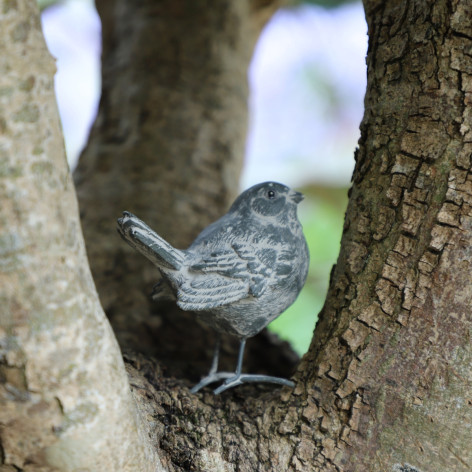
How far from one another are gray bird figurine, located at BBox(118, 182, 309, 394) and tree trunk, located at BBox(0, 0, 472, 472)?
84mm

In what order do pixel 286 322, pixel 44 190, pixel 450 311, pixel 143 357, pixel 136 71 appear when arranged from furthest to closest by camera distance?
pixel 286 322 < pixel 136 71 < pixel 143 357 < pixel 450 311 < pixel 44 190

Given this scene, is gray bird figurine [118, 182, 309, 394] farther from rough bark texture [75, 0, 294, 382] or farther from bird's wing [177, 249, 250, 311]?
rough bark texture [75, 0, 294, 382]

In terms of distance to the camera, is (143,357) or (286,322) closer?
(143,357)

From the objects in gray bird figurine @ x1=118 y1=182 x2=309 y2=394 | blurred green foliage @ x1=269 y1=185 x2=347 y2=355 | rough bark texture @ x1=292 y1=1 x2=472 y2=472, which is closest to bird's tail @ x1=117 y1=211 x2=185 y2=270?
gray bird figurine @ x1=118 y1=182 x2=309 y2=394

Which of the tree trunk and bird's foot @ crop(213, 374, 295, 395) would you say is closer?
the tree trunk

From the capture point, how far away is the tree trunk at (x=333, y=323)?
0.50 metres

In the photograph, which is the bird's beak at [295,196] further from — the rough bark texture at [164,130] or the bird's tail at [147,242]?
the rough bark texture at [164,130]

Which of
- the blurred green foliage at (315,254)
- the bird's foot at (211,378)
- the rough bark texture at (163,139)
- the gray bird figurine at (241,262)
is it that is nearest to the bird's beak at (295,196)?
the gray bird figurine at (241,262)

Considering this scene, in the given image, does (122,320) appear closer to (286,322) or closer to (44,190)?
(44,190)

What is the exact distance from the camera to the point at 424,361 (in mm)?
712

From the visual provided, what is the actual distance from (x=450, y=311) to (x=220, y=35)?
4.02ft

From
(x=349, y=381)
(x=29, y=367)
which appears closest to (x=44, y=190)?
(x=29, y=367)

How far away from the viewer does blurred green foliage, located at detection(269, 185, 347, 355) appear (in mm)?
2457

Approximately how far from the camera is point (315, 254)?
106 inches
